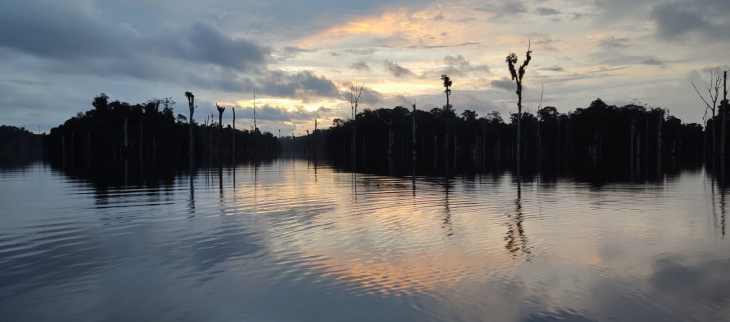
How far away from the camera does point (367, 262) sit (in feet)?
28.5

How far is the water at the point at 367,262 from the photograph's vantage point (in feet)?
20.6

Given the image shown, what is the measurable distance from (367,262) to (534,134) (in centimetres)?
12368

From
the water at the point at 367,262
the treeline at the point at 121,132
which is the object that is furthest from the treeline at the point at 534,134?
the water at the point at 367,262

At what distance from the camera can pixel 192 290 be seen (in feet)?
23.1

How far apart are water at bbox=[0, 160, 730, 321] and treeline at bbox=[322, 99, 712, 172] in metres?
76.8

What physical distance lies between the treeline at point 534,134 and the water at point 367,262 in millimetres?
76760

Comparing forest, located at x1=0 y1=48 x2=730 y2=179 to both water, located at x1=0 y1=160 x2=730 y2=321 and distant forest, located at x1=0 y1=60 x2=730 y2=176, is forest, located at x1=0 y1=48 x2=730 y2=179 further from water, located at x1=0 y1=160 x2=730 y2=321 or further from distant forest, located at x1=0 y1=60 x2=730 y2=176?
water, located at x1=0 y1=160 x2=730 y2=321

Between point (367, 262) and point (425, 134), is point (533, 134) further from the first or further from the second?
point (367, 262)

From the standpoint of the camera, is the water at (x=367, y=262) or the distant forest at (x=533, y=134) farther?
the distant forest at (x=533, y=134)

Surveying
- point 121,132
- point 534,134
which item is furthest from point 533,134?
point 121,132

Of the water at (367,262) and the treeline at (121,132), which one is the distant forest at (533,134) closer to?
the treeline at (121,132)

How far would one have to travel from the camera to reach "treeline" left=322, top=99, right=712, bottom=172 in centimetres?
10062

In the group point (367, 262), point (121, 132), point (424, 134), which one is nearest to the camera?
point (367, 262)

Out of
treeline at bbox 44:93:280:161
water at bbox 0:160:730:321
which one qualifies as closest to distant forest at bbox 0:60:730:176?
treeline at bbox 44:93:280:161
